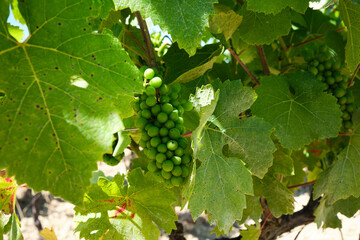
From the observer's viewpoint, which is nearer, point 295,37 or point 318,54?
point 318,54

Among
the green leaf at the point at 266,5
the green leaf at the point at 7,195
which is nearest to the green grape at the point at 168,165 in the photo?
the green leaf at the point at 266,5

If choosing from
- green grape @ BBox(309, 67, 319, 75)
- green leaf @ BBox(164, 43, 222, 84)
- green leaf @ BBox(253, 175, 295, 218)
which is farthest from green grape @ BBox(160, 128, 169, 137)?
green grape @ BBox(309, 67, 319, 75)

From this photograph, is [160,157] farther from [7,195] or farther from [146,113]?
[7,195]

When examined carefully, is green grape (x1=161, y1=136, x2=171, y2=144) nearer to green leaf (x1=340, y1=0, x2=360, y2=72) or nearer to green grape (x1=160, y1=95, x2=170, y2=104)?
green grape (x1=160, y1=95, x2=170, y2=104)

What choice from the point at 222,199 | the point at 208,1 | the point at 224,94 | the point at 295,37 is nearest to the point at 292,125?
the point at 224,94

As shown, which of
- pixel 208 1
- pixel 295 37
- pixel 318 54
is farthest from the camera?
pixel 295 37

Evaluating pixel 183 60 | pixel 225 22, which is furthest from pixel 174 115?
pixel 225 22

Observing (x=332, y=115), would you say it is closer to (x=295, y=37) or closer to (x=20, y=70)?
(x=295, y=37)

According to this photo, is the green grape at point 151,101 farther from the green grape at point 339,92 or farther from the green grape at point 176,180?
the green grape at point 339,92
